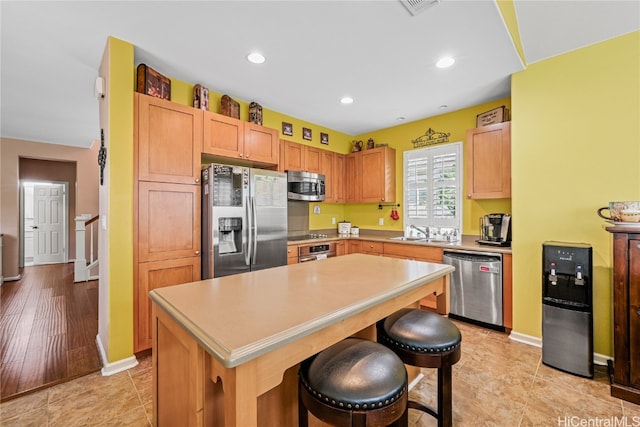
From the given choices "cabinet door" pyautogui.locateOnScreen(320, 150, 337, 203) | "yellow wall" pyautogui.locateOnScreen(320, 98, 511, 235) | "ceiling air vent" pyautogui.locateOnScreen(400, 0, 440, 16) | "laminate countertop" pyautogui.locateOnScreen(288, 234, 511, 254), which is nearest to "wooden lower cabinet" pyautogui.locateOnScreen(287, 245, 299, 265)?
"laminate countertop" pyautogui.locateOnScreen(288, 234, 511, 254)

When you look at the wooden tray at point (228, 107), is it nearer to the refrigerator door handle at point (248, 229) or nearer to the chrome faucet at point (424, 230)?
the refrigerator door handle at point (248, 229)

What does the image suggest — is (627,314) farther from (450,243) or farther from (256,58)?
(256,58)

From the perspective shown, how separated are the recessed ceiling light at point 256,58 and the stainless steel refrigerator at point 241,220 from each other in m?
0.99

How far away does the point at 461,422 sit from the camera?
66.4 inches

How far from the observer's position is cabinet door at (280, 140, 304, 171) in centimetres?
380

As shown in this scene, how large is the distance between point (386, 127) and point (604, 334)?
11.6ft

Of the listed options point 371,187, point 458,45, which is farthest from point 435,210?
point 458,45

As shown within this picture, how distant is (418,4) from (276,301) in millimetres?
2051

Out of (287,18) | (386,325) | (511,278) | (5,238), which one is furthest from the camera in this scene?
(5,238)

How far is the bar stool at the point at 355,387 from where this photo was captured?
0.94 m

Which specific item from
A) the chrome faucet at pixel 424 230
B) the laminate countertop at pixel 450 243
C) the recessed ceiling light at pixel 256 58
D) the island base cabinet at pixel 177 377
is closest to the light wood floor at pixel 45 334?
the island base cabinet at pixel 177 377

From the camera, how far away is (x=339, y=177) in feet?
15.3

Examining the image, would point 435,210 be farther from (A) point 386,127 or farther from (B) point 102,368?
(B) point 102,368

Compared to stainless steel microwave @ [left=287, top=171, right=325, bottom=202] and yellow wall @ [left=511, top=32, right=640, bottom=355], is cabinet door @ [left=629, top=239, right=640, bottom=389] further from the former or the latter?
stainless steel microwave @ [left=287, top=171, right=325, bottom=202]
